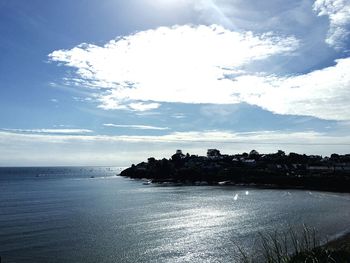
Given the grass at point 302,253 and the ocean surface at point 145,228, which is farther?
the ocean surface at point 145,228

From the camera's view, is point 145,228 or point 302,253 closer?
point 302,253

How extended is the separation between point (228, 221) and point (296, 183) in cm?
9614

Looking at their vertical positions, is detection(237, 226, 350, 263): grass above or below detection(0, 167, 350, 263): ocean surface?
above

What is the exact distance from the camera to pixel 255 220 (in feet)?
198

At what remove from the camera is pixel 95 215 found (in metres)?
66.7

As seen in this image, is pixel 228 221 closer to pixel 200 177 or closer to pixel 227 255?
pixel 227 255

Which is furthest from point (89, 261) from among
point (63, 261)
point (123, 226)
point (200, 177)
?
point (200, 177)

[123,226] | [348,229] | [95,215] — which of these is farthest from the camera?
[95,215]

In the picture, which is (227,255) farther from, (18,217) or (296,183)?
(296,183)

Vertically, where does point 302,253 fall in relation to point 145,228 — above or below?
above

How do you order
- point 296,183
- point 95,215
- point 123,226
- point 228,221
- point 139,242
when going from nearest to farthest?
point 139,242 → point 123,226 → point 228,221 → point 95,215 → point 296,183

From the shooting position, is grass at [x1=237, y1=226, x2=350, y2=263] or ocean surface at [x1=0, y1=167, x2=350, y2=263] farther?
ocean surface at [x1=0, y1=167, x2=350, y2=263]

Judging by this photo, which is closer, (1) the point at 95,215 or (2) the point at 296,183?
(1) the point at 95,215

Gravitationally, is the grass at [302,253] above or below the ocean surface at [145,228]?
above
